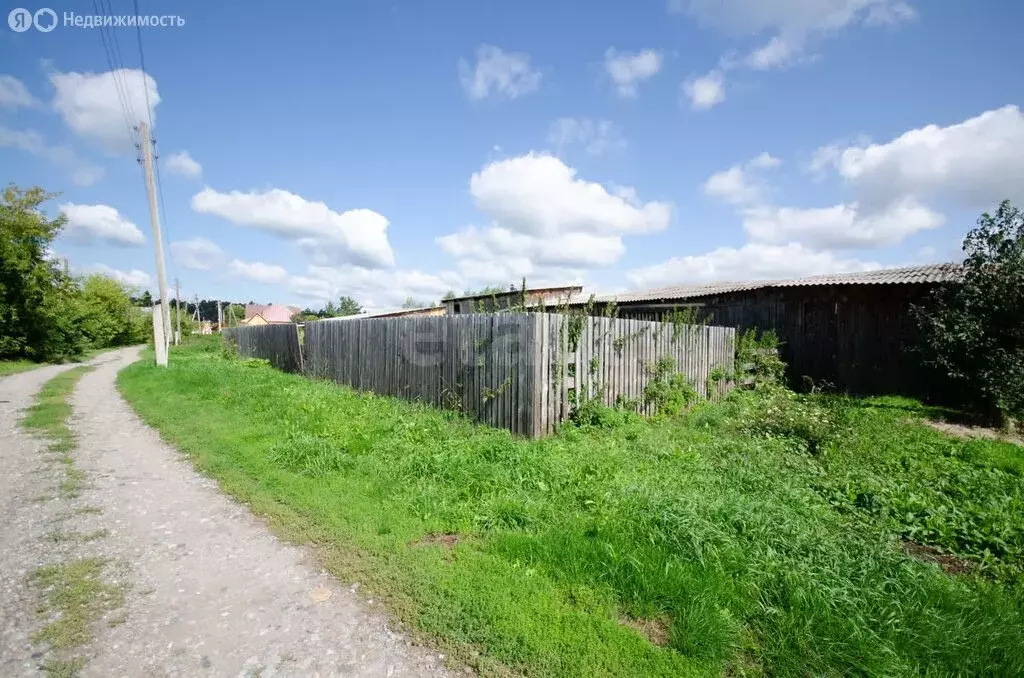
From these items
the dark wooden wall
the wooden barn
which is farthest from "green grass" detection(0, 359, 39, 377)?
the dark wooden wall

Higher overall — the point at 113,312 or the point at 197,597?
the point at 113,312

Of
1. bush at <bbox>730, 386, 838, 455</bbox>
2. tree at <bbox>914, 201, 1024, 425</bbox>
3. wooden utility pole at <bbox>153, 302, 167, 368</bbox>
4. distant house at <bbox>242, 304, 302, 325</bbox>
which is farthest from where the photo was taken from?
distant house at <bbox>242, 304, 302, 325</bbox>

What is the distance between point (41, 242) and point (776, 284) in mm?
31604

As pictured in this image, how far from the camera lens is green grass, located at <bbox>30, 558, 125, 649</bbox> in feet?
8.30

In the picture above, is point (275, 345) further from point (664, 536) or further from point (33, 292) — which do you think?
point (664, 536)

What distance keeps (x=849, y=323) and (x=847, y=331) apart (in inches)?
8.4

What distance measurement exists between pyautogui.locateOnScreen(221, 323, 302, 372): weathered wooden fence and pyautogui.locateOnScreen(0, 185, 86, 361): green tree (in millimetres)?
7873

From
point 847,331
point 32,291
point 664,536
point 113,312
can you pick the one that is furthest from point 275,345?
point 113,312

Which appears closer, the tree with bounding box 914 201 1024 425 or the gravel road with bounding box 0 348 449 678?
the gravel road with bounding box 0 348 449 678

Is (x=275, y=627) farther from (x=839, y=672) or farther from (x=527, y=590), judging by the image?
(x=839, y=672)

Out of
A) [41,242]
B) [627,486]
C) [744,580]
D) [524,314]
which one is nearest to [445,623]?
[744,580]

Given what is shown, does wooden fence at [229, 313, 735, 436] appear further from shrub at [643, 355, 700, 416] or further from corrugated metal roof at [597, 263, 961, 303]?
corrugated metal roof at [597, 263, 961, 303]

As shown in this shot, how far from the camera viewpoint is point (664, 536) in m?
3.39

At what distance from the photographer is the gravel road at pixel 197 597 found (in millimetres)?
2367
